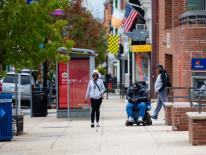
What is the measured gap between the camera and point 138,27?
44.2 meters

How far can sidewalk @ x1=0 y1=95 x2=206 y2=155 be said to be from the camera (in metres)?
14.6

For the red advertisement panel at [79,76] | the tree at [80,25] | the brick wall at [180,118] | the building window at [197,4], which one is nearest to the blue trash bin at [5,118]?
the brick wall at [180,118]

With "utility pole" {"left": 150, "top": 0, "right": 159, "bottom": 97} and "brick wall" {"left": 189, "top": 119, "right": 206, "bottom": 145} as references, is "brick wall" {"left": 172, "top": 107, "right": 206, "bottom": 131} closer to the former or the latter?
"brick wall" {"left": 189, "top": 119, "right": 206, "bottom": 145}

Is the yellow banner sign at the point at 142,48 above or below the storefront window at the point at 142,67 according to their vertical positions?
above

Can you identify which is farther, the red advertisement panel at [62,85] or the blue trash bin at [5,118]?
the red advertisement panel at [62,85]

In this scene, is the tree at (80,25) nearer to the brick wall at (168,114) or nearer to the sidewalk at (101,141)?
the sidewalk at (101,141)

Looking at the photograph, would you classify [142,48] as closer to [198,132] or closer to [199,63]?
[199,63]

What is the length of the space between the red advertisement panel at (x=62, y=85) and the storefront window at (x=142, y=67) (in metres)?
16.4

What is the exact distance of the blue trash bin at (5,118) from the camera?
57.8 ft

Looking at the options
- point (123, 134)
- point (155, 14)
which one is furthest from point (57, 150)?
point (155, 14)

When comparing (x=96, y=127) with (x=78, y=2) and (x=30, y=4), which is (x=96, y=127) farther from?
(x=78, y=2)

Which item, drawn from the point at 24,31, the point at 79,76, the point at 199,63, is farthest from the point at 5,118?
the point at 199,63

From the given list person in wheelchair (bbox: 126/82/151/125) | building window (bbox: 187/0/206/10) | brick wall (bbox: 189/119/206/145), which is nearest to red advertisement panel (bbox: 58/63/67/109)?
building window (bbox: 187/0/206/10)

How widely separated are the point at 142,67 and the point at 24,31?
28609 millimetres
